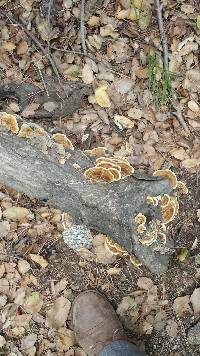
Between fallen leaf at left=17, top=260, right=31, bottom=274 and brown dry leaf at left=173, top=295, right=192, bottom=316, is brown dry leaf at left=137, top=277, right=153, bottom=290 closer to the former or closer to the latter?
brown dry leaf at left=173, top=295, right=192, bottom=316

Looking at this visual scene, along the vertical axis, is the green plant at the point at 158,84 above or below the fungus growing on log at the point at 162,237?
above

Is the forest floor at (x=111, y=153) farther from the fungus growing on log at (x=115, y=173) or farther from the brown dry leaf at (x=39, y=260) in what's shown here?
the fungus growing on log at (x=115, y=173)

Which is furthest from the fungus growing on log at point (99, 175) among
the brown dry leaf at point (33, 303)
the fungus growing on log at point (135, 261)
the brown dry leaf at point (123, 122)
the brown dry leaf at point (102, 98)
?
the brown dry leaf at point (33, 303)

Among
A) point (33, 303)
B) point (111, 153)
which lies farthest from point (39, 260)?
point (111, 153)

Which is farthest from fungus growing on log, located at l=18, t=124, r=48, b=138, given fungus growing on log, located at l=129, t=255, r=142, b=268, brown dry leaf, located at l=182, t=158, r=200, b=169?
brown dry leaf, located at l=182, t=158, r=200, b=169

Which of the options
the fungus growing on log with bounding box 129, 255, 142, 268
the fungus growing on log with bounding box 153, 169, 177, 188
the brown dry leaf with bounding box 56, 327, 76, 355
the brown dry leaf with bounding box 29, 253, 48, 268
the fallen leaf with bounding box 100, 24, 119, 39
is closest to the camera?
the fungus growing on log with bounding box 153, 169, 177, 188

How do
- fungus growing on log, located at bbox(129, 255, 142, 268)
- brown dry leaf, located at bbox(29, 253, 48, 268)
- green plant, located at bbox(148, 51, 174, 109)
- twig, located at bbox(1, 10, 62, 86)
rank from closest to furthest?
1. fungus growing on log, located at bbox(129, 255, 142, 268)
2. brown dry leaf, located at bbox(29, 253, 48, 268)
3. green plant, located at bbox(148, 51, 174, 109)
4. twig, located at bbox(1, 10, 62, 86)
